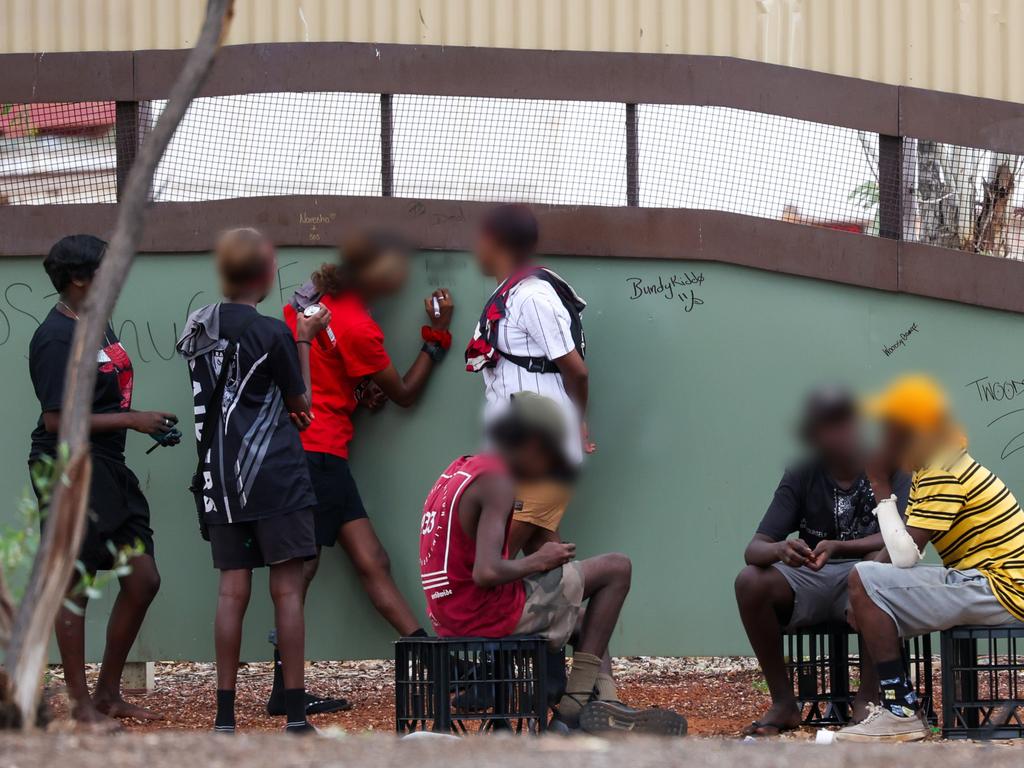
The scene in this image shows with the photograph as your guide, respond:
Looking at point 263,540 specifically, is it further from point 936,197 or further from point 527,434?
point 936,197

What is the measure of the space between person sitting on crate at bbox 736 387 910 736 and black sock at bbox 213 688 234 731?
172cm

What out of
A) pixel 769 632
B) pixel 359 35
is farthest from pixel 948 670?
pixel 359 35

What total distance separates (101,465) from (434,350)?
142 centimetres

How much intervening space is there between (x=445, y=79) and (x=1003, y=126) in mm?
2355

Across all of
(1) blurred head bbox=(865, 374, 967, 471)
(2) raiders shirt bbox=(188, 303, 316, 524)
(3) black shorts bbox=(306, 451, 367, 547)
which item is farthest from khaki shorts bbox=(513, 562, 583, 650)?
(3) black shorts bbox=(306, 451, 367, 547)

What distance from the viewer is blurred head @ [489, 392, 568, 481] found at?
14.8 ft

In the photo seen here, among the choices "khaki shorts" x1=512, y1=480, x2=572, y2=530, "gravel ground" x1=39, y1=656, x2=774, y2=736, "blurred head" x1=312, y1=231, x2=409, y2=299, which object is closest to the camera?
"khaki shorts" x1=512, y1=480, x2=572, y2=530

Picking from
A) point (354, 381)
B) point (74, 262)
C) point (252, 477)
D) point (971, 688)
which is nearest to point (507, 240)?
point (354, 381)

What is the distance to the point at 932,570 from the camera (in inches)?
180

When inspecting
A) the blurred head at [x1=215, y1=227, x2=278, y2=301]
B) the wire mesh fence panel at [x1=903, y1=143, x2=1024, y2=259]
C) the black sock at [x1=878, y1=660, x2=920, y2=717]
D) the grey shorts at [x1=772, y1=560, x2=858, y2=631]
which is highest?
the wire mesh fence panel at [x1=903, y1=143, x2=1024, y2=259]

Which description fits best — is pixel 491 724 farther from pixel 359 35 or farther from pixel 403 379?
pixel 359 35

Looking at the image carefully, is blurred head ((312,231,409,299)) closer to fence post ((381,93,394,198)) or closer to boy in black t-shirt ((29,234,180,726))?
fence post ((381,93,394,198))

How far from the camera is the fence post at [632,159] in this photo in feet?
20.0

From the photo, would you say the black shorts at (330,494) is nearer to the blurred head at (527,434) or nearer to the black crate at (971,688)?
the blurred head at (527,434)
